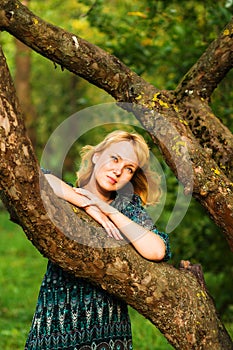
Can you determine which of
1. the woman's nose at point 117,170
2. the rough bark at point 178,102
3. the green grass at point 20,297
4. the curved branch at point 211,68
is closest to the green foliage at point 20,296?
the green grass at point 20,297

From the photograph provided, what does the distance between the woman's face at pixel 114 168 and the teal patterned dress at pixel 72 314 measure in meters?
0.24

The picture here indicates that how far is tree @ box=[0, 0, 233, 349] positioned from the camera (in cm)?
289

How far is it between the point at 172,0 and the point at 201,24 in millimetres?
429

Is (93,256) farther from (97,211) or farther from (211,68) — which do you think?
(211,68)

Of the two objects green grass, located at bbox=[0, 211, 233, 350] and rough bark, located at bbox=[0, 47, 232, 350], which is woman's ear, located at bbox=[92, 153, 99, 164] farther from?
green grass, located at bbox=[0, 211, 233, 350]

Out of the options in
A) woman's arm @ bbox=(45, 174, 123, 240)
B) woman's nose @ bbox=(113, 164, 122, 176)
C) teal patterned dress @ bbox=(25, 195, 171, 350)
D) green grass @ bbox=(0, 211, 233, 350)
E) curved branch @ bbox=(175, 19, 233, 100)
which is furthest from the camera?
green grass @ bbox=(0, 211, 233, 350)

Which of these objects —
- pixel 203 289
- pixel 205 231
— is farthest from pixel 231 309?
pixel 203 289

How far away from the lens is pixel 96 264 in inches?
125

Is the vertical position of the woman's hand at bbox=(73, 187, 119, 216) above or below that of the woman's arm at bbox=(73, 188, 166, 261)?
above

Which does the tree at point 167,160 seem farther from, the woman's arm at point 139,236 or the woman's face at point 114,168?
the woman's face at point 114,168

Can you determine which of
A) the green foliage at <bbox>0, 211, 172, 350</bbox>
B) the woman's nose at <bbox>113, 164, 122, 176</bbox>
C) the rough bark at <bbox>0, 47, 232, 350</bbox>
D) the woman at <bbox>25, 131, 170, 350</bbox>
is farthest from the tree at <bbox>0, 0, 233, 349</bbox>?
the green foliage at <bbox>0, 211, 172, 350</bbox>

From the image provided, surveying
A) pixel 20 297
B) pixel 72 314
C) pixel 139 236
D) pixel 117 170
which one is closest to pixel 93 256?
pixel 139 236

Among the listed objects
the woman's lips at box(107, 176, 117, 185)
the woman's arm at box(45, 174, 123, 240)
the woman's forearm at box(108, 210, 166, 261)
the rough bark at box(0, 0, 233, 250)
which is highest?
the rough bark at box(0, 0, 233, 250)

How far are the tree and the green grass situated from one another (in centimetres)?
271
